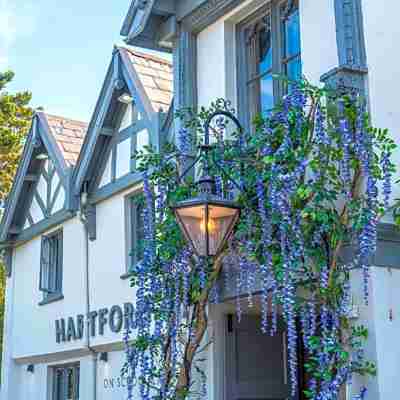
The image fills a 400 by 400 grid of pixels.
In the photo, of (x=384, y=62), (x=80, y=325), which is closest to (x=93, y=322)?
(x=80, y=325)

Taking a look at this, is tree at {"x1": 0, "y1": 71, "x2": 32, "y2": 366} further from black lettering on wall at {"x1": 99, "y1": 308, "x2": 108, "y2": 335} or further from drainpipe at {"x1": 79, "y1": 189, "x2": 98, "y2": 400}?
black lettering on wall at {"x1": 99, "y1": 308, "x2": 108, "y2": 335}

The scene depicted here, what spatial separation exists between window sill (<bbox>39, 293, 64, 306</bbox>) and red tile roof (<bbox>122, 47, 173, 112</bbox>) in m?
4.27

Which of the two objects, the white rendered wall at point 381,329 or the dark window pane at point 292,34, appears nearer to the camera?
the white rendered wall at point 381,329

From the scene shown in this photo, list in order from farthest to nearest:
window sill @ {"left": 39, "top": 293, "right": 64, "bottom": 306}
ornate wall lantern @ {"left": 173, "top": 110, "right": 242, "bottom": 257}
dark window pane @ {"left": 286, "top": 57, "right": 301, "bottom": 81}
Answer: window sill @ {"left": 39, "top": 293, "right": 64, "bottom": 306}
dark window pane @ {"left": 286, "top": 57, "right": 301, "bottom": 81}
ornate wall lantern @ {"left": 173, "top": 110, "right": 242, "bottom": 257}

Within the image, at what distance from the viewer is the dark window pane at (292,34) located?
9.51m

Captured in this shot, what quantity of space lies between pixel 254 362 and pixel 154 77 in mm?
5405

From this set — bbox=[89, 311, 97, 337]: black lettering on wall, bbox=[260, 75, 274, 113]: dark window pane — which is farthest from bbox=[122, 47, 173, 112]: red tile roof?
bbox=[89, 311, 97, 337]: black lettering on wall

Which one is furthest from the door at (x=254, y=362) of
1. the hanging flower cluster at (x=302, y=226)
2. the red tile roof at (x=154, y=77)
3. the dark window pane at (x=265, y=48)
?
the red tile roof at (x=154, y=77)

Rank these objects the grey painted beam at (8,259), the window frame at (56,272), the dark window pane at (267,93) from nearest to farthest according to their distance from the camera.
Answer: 1. the dark window pane at (267,93)
2. the window frame at (56,272)
3. the grey painted beam at (8,259)

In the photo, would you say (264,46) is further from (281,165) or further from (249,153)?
(281,165)

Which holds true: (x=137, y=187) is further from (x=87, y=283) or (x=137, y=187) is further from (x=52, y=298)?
(x=52, y=298)

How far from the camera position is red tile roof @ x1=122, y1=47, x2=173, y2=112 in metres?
13.5

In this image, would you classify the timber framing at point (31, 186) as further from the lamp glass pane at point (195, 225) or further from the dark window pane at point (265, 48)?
the lamp glass pane at point (195, 225)

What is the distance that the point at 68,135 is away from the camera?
1686 cm
